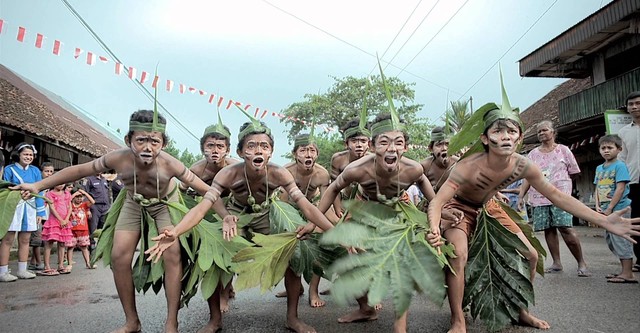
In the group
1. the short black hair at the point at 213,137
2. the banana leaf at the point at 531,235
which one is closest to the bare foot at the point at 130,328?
the short black hair at the point at 213,137

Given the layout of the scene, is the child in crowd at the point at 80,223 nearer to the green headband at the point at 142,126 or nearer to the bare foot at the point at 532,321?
the green headband at the point at 142,126

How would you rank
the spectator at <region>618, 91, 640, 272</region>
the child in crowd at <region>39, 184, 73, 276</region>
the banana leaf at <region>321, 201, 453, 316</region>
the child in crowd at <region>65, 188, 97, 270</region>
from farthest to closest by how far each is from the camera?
1. the child in crowd at <region>65, 188, 97, 270</region>
2. the child in crowd at <region>39, 184, 73, 276</region>
3. the spectator at <region>618, 91, 640, 272</region>
4. the banana leaf at <region>321, 201, 453, 316</region>

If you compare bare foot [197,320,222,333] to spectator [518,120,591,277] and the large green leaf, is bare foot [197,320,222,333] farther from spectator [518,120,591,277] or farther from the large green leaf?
spectator [518,120,591,277]

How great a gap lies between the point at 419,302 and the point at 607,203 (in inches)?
110

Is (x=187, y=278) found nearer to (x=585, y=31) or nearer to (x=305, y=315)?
(x=305, y=315)

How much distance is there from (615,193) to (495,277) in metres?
2.82

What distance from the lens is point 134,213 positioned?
3848 millimetres

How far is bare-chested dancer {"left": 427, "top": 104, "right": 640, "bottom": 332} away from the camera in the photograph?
3.38 metres

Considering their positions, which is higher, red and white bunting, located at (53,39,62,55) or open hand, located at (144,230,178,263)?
red and white bunting, located at (53,39,62,55)

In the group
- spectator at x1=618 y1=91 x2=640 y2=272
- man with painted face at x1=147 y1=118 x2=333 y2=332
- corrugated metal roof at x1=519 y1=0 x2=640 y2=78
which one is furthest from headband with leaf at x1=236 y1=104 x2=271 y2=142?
corrugated metal roof at x1=519 y1=0 x2=640 y2=78

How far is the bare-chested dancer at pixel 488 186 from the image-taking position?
3385mm

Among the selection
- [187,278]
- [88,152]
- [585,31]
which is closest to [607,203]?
[187,278]

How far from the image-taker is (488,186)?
3658 mm

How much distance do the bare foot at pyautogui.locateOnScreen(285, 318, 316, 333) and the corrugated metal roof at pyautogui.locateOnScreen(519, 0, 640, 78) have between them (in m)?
13.2
